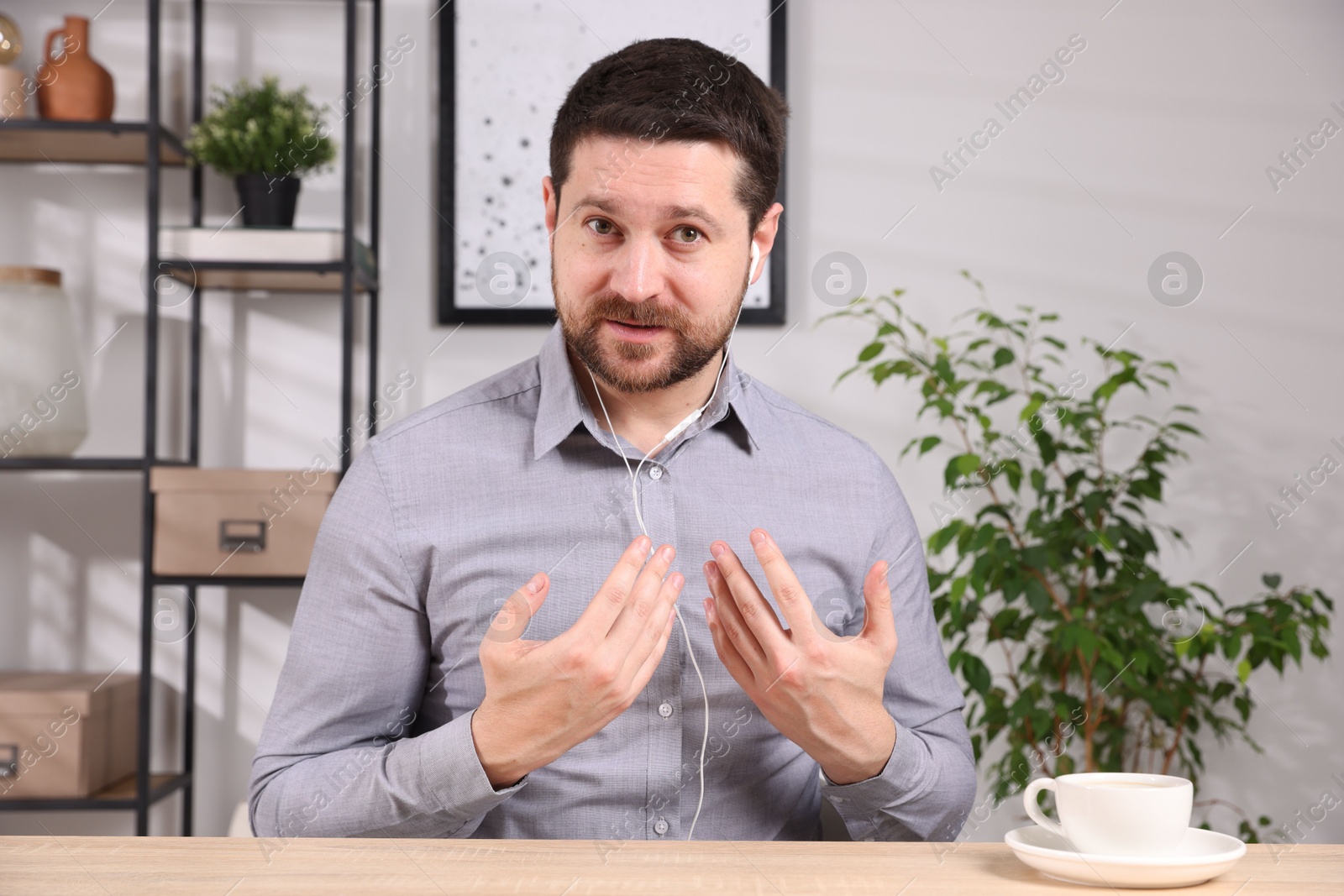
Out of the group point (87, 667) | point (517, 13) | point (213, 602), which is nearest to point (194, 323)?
point (213, 602)

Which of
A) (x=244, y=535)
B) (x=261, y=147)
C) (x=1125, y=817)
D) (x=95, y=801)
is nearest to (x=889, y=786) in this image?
(x=1125, y=817)

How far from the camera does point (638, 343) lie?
1085 millimetres

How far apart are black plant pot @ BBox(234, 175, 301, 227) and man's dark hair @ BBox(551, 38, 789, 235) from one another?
0.99 meters

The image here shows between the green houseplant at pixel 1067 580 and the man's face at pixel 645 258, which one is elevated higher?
the man's face at pixel 645 258

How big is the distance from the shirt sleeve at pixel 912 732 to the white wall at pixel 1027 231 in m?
0.99

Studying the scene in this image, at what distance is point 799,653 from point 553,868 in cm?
28

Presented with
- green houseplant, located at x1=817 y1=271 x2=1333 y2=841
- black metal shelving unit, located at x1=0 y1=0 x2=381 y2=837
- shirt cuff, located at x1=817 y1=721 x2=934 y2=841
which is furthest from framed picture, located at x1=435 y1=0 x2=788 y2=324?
shirt cuff, located at x1=817 y1=721 x2=934 y2=841

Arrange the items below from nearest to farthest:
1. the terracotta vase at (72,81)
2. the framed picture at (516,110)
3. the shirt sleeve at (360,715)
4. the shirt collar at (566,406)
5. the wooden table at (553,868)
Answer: the wooden table at (553,868) → the shirt sleeve at (360,715) → the shirt collar at (566,406) → the terracotta vase at (72,81) → the framed picture at (516,110)

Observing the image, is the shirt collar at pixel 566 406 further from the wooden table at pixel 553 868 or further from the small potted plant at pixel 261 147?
the small potted plant at pixel 261 147

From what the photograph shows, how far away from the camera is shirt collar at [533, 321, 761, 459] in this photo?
44.7 inches

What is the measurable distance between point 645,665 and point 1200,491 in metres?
1.78

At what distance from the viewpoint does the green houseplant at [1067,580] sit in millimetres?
1854

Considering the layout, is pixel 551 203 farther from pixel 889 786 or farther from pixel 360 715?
pixel 889 786

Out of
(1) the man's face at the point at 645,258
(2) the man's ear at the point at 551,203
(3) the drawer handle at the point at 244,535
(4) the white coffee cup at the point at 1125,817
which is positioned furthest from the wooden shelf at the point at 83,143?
(4) the white coffee cup at the point at 1125,817
